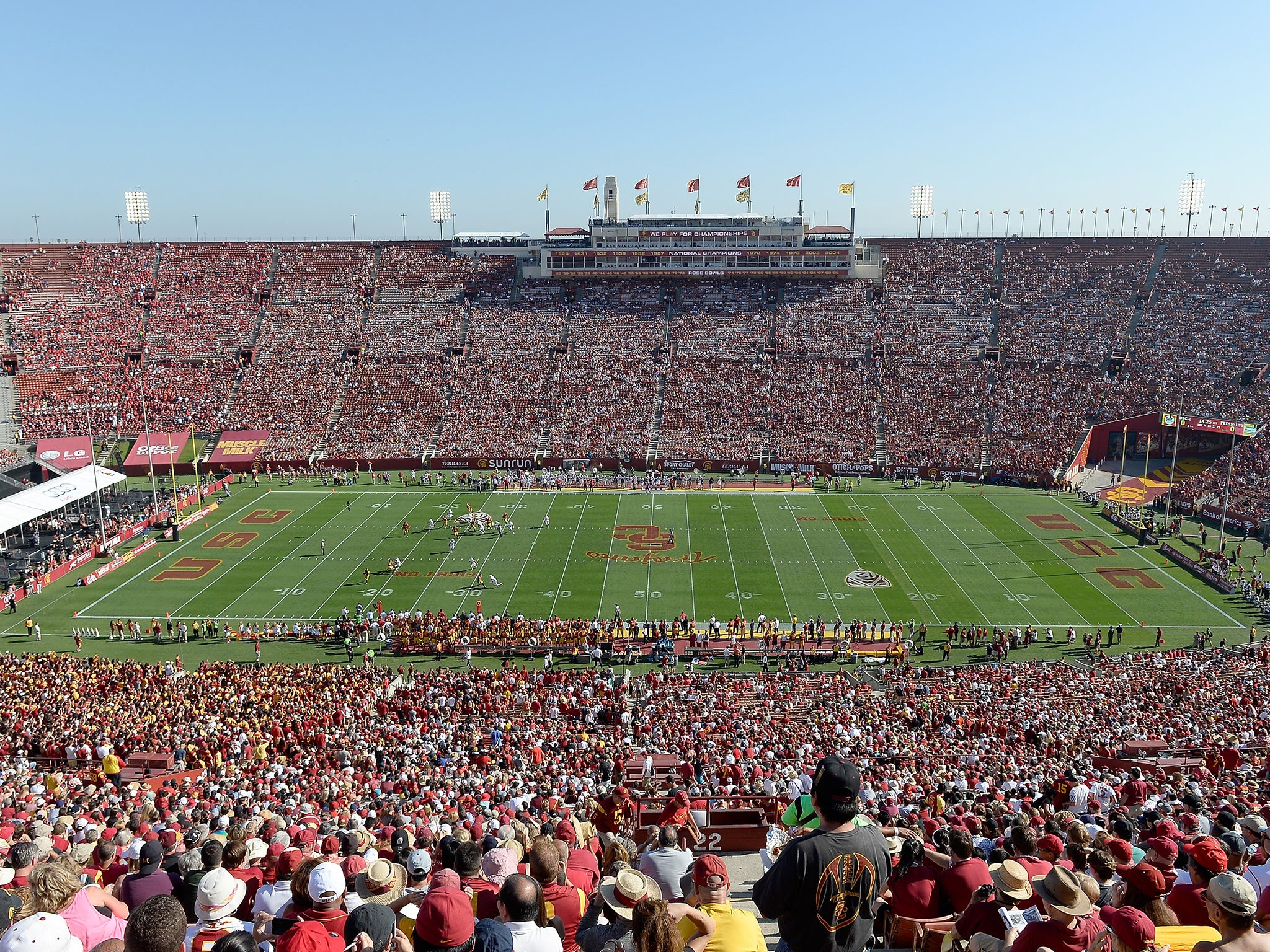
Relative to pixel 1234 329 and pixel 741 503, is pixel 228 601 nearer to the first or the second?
pixel 741 503

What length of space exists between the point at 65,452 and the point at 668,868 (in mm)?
54343

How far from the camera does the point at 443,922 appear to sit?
5379mm

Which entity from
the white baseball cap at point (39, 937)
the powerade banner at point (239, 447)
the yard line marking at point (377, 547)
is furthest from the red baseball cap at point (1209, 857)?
the powerade banner at point (239, 447)

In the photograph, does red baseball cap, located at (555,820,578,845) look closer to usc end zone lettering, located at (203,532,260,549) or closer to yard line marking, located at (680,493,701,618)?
yard line marking, located at (680,493,701,618)

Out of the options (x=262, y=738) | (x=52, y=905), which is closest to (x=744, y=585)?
(x=262, y=738)

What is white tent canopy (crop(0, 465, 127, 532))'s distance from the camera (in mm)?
38188

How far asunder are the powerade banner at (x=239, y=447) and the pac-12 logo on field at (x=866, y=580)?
1413 inches

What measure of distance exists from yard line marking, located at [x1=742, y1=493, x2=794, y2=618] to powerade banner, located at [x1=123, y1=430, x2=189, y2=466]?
31.2 meters

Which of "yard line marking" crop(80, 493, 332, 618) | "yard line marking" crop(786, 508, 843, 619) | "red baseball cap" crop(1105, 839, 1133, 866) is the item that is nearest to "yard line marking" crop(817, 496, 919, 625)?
"yard line marking" crop(786, 508, 843, 619)

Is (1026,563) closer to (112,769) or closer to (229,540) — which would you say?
(112,769)

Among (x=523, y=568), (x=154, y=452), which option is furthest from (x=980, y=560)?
(x=154, y=452)

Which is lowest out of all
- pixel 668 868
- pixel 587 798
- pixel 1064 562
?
pixel 1064 562

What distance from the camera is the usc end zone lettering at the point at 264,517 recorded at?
44.4 metres

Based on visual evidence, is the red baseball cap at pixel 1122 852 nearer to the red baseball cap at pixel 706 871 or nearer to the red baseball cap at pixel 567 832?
the red baseball cap at pixel 706 871
